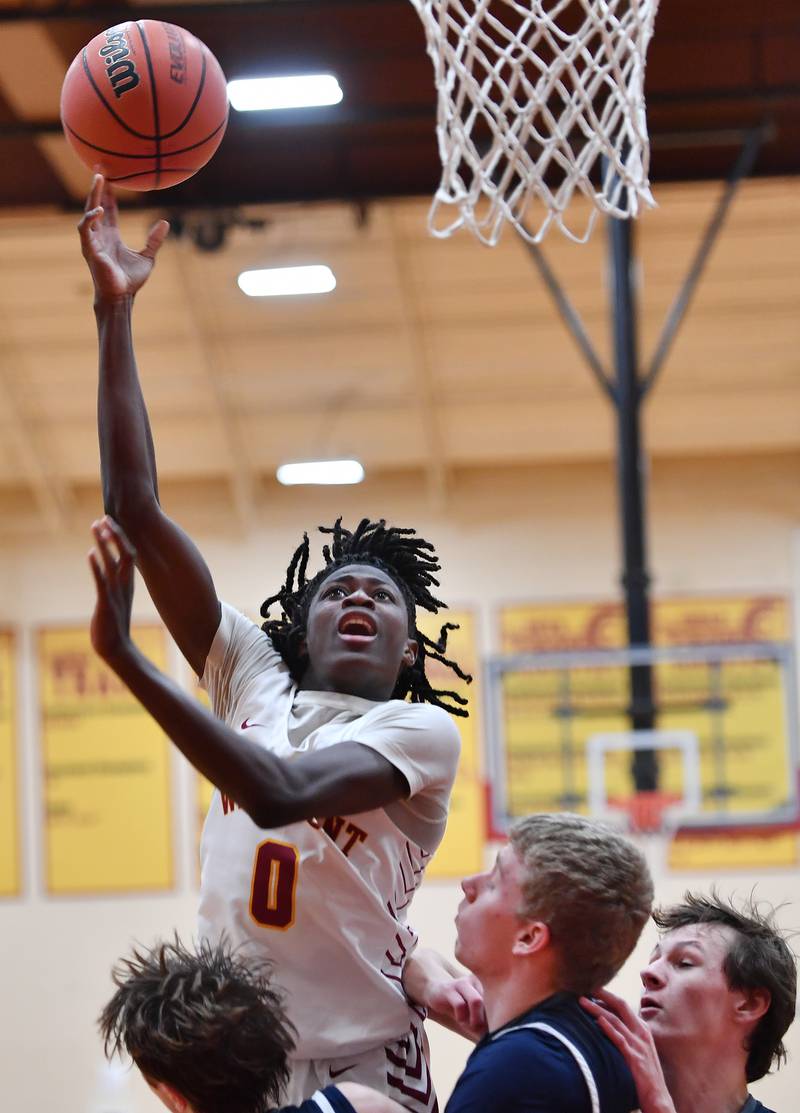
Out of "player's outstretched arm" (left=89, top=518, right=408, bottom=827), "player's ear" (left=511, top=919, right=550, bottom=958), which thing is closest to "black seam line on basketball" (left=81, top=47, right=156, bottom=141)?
"player's outstretched arm" (left=89, top=518, right=408, bottom=827)

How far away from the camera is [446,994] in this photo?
2.44 m

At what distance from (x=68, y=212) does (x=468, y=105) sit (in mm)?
2592

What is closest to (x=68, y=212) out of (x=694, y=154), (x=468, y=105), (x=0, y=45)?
(x=0, y=45)

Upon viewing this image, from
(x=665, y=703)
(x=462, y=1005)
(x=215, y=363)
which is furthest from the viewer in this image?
(x=215, y=363)

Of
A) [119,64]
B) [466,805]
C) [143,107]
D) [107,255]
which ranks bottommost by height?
[466,805]

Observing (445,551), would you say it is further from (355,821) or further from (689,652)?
(355,821)

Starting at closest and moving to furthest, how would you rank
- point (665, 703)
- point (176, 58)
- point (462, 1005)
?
point (462, 1005)
point (176, 58)
point (665, 703)

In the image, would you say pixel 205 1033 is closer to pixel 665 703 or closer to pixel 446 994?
pixel 446 994

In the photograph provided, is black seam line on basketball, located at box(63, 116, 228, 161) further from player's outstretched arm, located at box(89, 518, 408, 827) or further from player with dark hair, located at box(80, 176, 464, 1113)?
player's outstretched arm, located at box(89, 518, 408, 827)

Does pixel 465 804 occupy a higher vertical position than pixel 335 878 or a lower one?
lower

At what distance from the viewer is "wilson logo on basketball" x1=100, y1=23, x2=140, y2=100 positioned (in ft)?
10.1

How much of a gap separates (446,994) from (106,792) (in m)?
9.58

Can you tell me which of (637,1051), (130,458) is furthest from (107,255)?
(637,1051)

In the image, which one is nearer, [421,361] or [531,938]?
[531,938]
